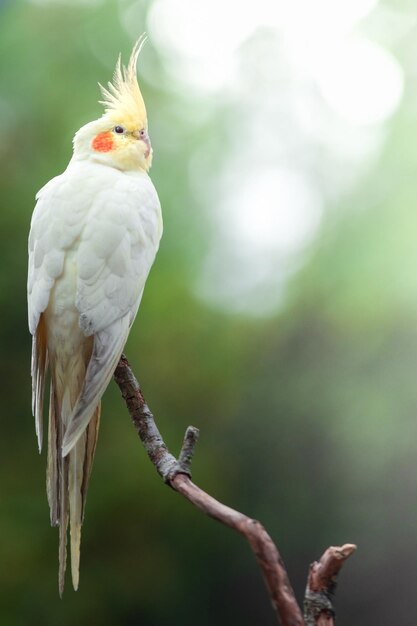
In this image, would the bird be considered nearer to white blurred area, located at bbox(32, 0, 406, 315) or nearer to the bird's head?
the bird's head

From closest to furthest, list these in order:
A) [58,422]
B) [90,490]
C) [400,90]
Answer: [58,422] → [90,490] → [400,90]

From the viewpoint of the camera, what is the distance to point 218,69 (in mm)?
2018

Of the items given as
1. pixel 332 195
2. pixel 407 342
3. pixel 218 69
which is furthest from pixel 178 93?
pixel 407 342

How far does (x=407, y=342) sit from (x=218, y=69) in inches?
33.8

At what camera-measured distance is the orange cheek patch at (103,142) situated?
4.24ft

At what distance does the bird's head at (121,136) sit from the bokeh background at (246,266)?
0.66 m

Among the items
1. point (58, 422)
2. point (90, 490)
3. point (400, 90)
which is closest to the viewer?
point (58, 422)

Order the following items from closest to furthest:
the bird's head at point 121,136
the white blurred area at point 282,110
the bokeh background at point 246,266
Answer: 1. the bird's head at point 121,136
2. the bokeh background at point 246,266
3. the white blurred area at point 282,110

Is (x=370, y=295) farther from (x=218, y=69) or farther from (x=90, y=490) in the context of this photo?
(x=90, y=490)

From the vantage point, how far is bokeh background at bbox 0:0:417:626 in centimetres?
187

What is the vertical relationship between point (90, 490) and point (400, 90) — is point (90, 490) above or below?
below

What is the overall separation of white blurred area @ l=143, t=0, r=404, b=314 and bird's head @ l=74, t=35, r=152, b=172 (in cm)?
71

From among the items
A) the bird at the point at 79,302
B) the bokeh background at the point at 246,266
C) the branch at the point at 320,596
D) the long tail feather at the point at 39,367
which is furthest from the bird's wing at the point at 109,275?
the bokeh background at the point at 246,266

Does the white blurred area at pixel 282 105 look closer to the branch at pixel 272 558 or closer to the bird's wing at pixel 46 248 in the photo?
the bird's wing at pixel 46 248
